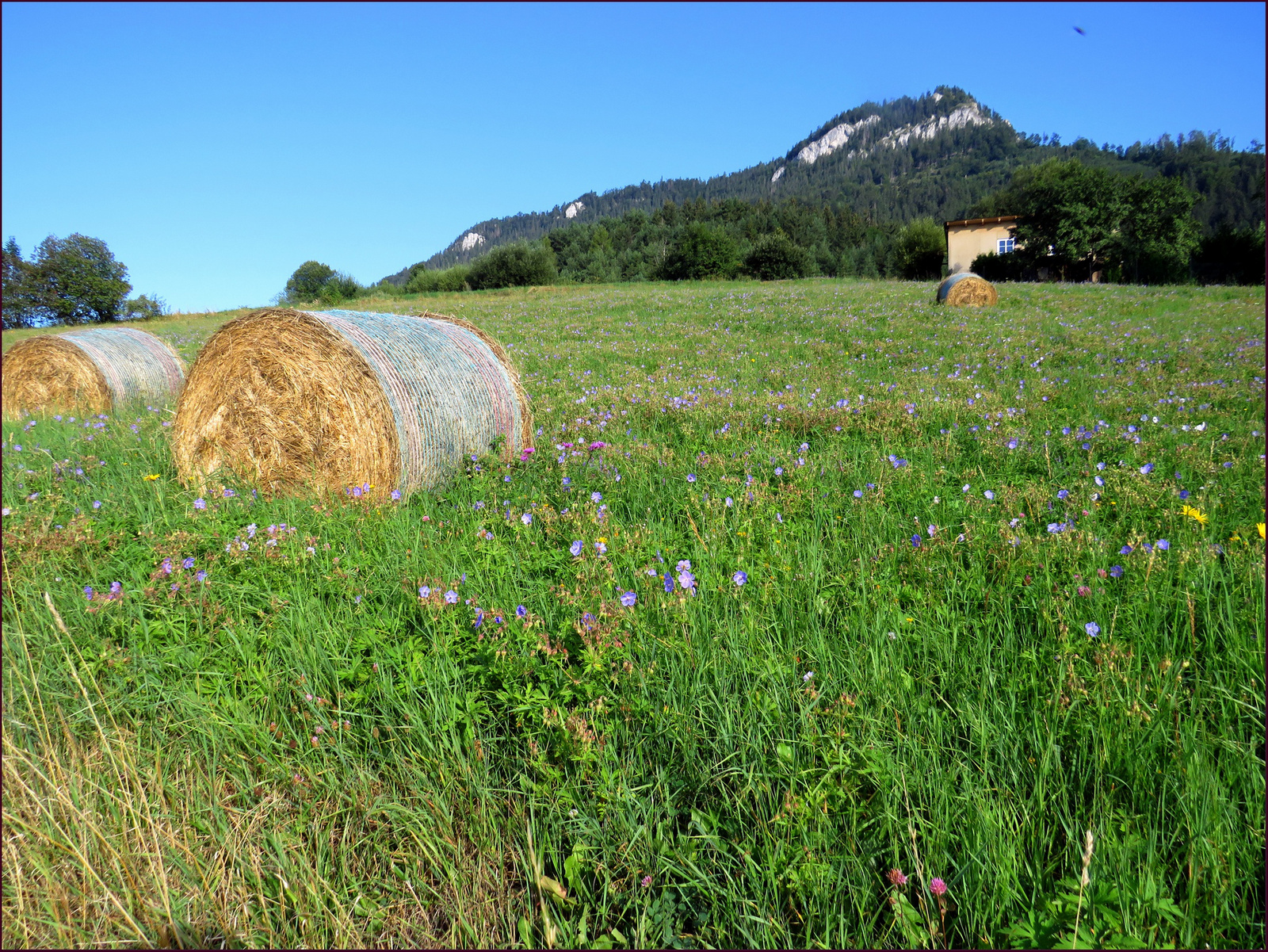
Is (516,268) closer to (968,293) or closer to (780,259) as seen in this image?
(780,259)

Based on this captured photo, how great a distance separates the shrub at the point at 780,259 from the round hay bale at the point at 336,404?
63.9 m

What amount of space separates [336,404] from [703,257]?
66.3 m

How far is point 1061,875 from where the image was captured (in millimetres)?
1697

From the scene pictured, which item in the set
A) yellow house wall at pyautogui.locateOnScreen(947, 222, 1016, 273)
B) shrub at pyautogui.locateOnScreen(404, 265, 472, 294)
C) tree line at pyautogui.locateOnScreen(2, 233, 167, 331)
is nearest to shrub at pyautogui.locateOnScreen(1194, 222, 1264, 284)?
yellow house wall at pyautogui.locateOnScreen(947, 222, 1016, 273)

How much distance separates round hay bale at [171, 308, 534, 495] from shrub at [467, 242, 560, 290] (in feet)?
197

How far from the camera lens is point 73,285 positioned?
1829 inches

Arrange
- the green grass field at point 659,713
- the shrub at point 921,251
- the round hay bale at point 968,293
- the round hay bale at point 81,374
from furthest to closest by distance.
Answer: the shrub at point 921,251 < the round hay bale at point 968,293 < the round hay bale at point 81,374 < the green grass field at point 659,713

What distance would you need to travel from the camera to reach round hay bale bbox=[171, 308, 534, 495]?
5078 millimetres

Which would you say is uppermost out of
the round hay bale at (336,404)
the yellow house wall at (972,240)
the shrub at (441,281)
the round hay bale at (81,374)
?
the shrub at (441,281)

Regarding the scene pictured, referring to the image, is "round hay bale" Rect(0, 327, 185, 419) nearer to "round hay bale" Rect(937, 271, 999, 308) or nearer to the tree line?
"round hay bale" Rect(937, 271, 999, 308)

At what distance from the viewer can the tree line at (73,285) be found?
4400 centimetres

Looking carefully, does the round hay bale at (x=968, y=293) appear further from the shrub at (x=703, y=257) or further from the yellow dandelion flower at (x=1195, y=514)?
the shrub at (x=703, y=257)

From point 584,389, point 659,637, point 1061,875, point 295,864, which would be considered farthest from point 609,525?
point 584,389

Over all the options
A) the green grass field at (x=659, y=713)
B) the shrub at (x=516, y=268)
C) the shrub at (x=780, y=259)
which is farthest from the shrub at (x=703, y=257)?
the green grass field at (x=659, y=713)
